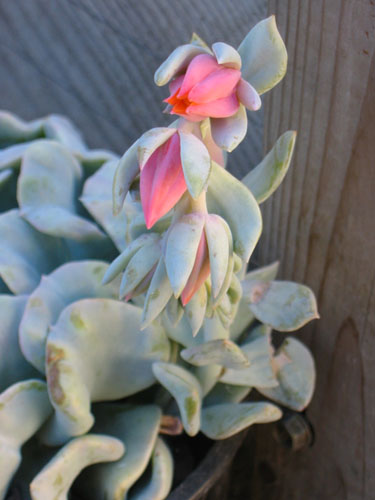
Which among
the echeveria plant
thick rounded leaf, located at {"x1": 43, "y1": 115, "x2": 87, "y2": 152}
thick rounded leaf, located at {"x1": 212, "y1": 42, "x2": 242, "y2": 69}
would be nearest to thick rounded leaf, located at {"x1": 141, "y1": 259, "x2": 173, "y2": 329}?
the echeveria plant

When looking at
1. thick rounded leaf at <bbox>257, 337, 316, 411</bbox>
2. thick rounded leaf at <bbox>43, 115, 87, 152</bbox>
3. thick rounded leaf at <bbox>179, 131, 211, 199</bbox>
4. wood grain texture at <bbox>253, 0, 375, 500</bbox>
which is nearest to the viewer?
thick rounded leaf at <bbox>179, 131, 211, 199</bbox>

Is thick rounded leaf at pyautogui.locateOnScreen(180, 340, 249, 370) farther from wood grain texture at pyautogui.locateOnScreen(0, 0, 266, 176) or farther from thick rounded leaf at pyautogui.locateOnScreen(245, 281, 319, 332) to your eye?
wood grain texture at pyautogui.locateOnScreen(0, 0, 266, 176)

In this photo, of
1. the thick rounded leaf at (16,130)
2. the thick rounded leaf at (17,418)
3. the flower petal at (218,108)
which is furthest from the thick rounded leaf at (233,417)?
the thick rounded leaf at (16,130)

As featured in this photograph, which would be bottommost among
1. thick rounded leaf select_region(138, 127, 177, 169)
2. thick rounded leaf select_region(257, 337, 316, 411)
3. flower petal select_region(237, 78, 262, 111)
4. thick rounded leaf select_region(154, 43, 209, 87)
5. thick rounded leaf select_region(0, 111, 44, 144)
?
Answer: thick rounded leaf select_region(257, 337, 316, 411)

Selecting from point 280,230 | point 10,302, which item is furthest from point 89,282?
point 280,230

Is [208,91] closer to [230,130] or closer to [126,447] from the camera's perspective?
[230,130]

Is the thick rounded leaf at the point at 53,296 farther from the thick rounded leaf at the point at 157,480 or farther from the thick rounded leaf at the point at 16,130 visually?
the thick rounded leaf at the point at 16,130

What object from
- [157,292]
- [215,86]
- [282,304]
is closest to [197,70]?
[215,86]
